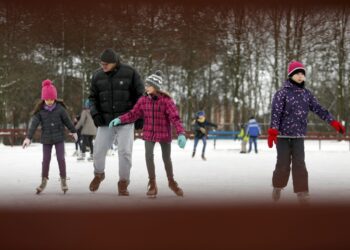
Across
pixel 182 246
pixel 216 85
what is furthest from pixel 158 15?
pixel 216 85

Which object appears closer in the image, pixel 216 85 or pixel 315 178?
pixel 315 178

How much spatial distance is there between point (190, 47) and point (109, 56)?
0.34 m

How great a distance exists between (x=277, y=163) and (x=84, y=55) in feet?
2.48

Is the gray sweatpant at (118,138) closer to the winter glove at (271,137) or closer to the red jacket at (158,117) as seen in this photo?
the red jacket at (158,117)

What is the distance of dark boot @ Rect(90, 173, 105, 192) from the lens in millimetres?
1694

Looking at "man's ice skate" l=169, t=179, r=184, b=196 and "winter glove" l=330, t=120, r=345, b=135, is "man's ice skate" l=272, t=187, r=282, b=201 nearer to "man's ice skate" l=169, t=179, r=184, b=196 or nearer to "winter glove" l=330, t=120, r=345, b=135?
"man's ice skate" l=169, t=179, r=184, b=196

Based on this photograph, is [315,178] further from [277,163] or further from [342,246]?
[342,246]

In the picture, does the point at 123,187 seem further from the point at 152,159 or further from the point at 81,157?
the point at 81,157

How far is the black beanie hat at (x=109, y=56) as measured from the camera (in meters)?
1.48

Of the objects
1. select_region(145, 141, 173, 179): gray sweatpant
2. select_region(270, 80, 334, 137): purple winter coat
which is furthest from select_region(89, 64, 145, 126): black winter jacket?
select_region(270, 80, 334, 137): purple winter coat

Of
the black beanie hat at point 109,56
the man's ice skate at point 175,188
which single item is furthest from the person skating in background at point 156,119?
the black beanie hat at point 109,56

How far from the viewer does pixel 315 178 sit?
1.49 metres

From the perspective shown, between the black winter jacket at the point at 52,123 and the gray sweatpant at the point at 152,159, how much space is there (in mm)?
549

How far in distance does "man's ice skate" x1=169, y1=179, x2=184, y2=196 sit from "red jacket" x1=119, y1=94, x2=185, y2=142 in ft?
2.46
